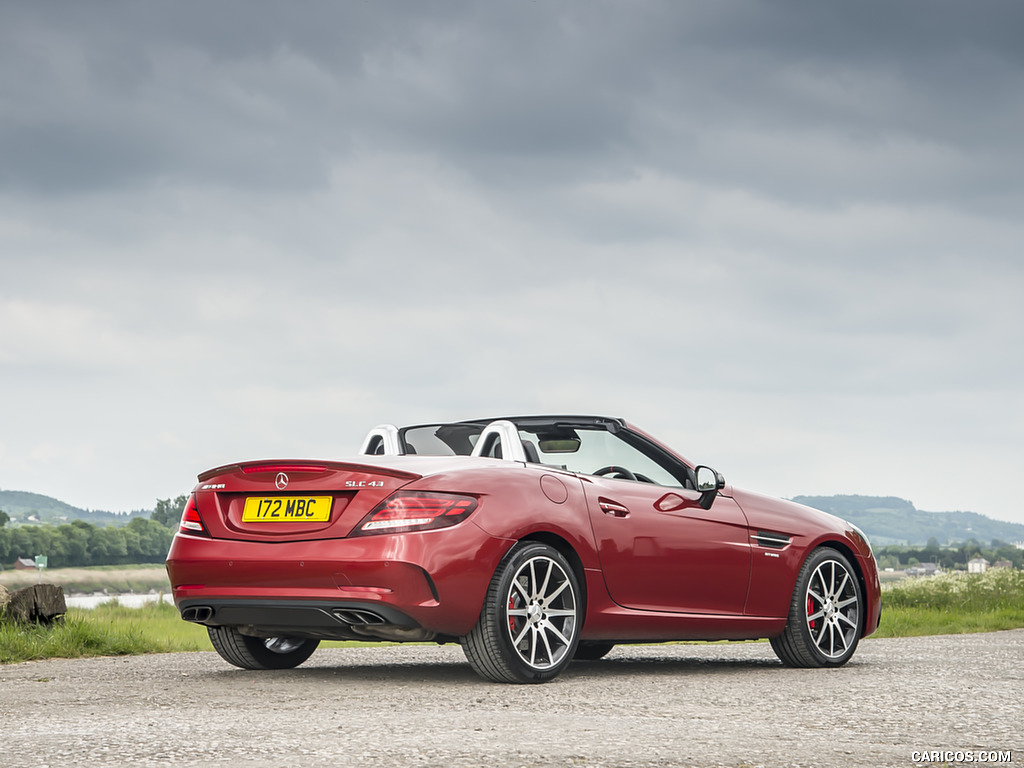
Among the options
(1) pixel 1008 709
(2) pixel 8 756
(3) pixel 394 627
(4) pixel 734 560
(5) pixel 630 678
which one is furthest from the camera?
(4) pixel 734 560

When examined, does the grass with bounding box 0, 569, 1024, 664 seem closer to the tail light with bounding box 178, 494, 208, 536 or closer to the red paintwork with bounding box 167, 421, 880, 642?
the tail light with bounding box 178, 494, 208, 536

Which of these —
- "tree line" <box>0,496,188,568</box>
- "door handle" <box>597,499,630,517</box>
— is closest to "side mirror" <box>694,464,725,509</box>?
"door handle" <box>597,499,630,517</box>

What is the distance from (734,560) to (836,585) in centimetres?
107

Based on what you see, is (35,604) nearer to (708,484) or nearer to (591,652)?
(591,652)

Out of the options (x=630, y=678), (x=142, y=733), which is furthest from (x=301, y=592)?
(x=630, y=678)

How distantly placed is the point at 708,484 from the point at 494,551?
1.98 m

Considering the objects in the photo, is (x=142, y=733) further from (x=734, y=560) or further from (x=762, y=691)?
(x=734, y=560)

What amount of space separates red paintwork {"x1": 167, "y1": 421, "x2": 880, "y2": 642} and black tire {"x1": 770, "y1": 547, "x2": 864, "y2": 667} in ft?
0.40

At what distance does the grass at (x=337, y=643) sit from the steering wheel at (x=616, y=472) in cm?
427

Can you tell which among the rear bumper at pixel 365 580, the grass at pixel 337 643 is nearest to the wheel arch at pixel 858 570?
the rear bumper at pixel 365 580

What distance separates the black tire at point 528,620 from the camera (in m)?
6.41

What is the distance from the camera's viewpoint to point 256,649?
7559mm

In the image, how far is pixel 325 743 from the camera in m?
4.48

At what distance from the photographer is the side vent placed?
8156 millimetres
